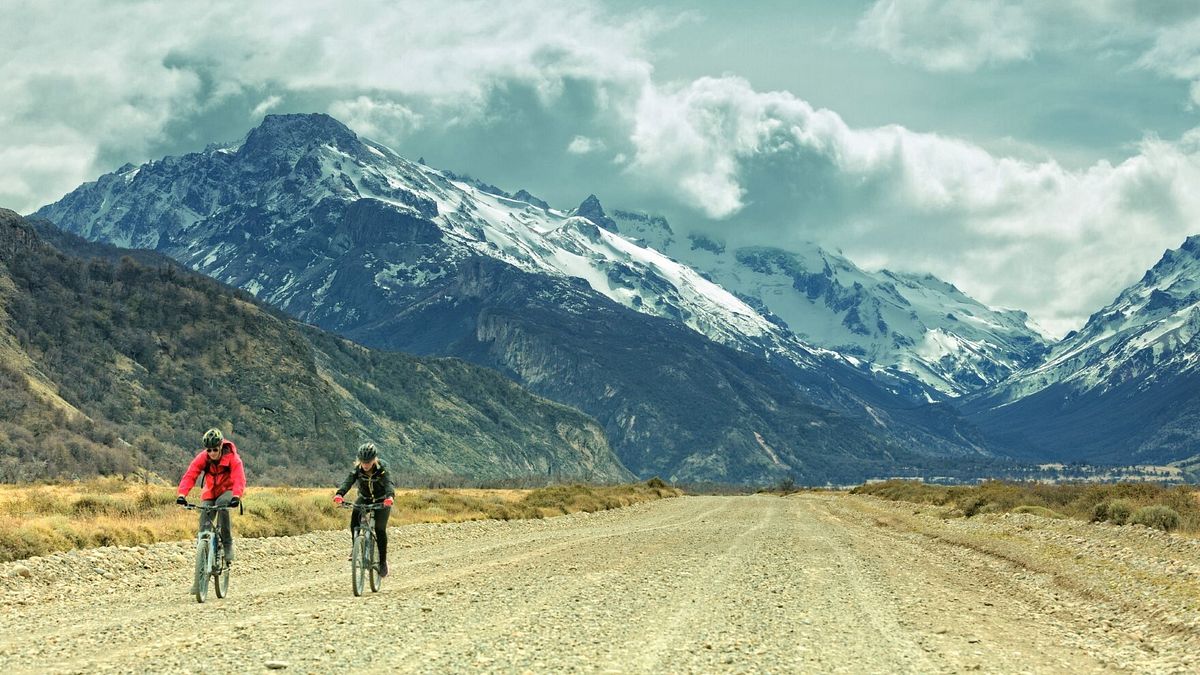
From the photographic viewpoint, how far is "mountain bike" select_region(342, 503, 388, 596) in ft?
70.9

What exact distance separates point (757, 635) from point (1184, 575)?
14.4m

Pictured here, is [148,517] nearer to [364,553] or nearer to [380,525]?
[380,525]

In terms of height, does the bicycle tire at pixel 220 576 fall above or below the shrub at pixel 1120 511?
above

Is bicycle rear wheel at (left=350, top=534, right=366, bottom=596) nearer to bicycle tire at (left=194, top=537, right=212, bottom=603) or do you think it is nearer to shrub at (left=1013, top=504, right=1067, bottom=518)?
bicycle tire at (left=194, top=537, right=212, bottom=603)

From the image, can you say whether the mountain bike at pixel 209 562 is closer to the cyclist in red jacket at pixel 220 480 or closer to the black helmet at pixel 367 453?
the cyclist in red jacket at pixel 220 480

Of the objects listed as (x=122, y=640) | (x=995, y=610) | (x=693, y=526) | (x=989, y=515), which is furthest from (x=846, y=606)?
(x=989, y=515)

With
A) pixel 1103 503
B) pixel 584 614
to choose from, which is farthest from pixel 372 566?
pixel 1103 503

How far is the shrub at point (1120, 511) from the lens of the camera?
39.7 meters

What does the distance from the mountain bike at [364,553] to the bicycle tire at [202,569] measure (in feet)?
9.07

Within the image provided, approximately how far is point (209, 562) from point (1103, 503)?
119 feet

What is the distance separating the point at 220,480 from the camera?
2139cm

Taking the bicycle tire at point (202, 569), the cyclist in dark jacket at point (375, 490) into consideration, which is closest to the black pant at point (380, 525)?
the cyclist in dark jacket at point (375, 490)

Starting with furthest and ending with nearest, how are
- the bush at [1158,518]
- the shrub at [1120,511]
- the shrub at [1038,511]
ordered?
the shrub at [1038,511] < the shrub at [1120,511] < the bush at [1158,518]

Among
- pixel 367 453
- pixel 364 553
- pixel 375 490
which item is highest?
pixel 367 453
